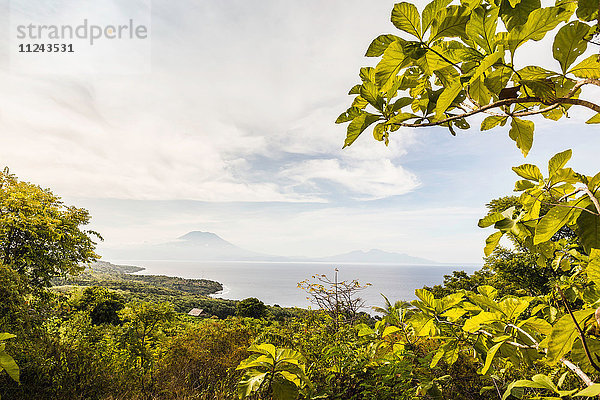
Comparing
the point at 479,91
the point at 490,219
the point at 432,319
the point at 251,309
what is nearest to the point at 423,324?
the point at 432,319

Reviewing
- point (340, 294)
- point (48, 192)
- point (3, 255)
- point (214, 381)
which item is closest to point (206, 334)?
point (214, 381)

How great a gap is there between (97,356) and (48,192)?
23.4 feet

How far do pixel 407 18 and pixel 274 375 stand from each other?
1.15 m

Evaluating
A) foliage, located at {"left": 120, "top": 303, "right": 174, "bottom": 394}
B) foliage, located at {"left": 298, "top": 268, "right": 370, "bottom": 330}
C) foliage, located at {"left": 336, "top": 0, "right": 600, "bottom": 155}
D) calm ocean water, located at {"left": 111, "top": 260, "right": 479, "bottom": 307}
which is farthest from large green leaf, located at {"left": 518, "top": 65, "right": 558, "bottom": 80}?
foliage, located at {"left": 120, "top": 303, "right": 174, "bottom": 394}

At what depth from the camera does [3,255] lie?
7.59 metres

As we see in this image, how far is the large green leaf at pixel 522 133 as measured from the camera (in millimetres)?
616

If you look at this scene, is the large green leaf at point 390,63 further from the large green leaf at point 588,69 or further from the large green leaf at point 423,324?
the large green leaf at point 423,324

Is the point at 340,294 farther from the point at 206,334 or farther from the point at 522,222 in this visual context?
the point at 522,222

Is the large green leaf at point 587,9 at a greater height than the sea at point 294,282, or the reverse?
the large green leaf at point 587,9

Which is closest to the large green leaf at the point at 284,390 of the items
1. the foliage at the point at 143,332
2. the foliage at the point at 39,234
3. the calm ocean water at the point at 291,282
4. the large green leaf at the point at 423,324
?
the large green leaf at the point at 423,324

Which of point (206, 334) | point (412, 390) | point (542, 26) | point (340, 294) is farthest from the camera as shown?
point (206, 334)

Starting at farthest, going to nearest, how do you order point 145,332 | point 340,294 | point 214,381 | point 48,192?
point 48,192 < point 145,332 < point 214,381 < point 340,294

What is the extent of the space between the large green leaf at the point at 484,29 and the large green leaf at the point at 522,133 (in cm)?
19

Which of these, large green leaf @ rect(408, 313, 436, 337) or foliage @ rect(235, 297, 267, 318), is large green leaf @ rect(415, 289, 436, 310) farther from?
foliage @ rect(235, 297, 267, 318)
